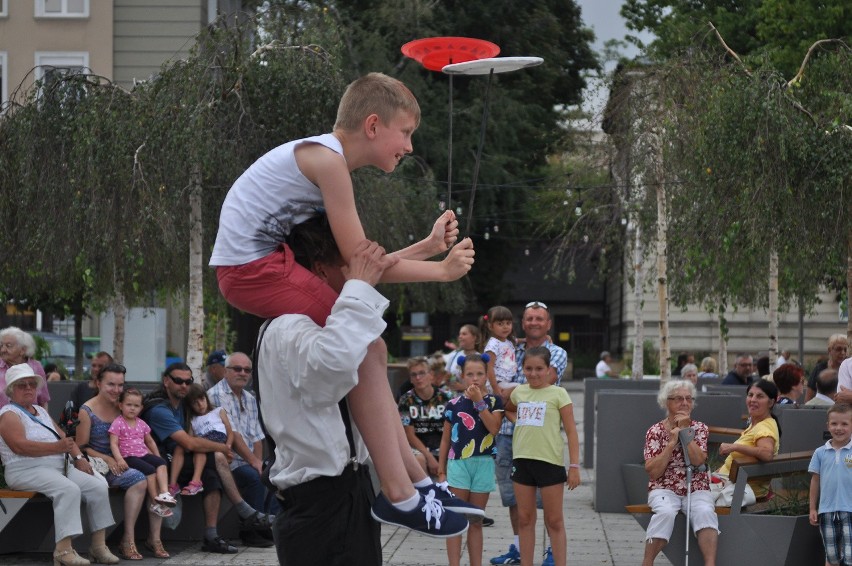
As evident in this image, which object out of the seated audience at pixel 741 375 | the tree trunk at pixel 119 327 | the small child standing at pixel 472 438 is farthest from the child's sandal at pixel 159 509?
the seated audience at pixel 741 375

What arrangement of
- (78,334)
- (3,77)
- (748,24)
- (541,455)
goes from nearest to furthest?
(541,455)
(748,24)
(78,334)
(3,77)

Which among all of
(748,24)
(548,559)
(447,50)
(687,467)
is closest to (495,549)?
(548,559)

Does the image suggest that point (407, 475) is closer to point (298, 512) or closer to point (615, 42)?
point (298, 512)

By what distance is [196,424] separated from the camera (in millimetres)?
10984

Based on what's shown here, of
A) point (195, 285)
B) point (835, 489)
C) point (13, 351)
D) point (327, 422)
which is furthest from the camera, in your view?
point (195, 285)

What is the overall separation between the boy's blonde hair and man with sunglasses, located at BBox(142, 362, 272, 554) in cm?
776

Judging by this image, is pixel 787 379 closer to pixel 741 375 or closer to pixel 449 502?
pixel 741 375

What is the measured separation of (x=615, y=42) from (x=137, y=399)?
30155mm

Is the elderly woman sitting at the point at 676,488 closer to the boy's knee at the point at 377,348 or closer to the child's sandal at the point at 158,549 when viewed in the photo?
the child's sandal at the point at 158,549

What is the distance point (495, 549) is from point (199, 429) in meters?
2.72

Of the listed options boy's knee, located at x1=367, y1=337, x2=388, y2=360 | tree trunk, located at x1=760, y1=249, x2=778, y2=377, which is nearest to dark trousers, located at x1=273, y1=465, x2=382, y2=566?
boy's knee, located at x1=367, y1=337, x2=388, y2=360

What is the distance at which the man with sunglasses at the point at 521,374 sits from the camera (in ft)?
31.2

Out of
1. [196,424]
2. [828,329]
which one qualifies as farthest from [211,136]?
[828,329]

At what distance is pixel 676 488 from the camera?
331 inches
